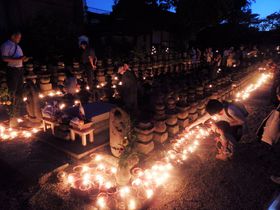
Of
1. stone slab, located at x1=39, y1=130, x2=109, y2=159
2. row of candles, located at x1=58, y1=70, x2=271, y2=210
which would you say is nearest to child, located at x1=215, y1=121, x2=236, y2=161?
row of candles, located at x1=58, y1=70, x2=271, y2=210

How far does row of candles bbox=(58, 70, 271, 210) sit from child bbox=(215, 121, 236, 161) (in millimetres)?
688

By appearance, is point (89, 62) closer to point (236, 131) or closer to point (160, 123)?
point (160, 123)

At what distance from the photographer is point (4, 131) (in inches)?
242

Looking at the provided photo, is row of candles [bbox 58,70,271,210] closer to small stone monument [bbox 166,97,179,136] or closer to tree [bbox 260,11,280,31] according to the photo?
small stone monument [bbox 166,97,179,136]

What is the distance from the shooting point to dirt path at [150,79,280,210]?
3.93 meters

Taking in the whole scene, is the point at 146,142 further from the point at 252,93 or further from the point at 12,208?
the point at 252,93

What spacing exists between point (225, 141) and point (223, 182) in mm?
1011

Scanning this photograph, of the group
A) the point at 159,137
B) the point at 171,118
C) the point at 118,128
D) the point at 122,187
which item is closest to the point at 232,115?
the point at 171,118

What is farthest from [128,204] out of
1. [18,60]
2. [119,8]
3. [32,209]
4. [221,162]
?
[119,8]

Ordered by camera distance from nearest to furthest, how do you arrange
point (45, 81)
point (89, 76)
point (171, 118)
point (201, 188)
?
point (201, 188) < point (171, 118) < point (45, 81) < point (89, 76)

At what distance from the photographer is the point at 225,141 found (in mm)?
5188

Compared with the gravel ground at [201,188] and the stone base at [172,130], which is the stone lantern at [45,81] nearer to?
the gravel ground at [201,188]

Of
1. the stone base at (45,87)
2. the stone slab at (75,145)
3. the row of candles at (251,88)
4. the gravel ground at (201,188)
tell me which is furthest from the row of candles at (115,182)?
the row of candles at (251,88)

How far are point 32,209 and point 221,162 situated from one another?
379 centimetres
